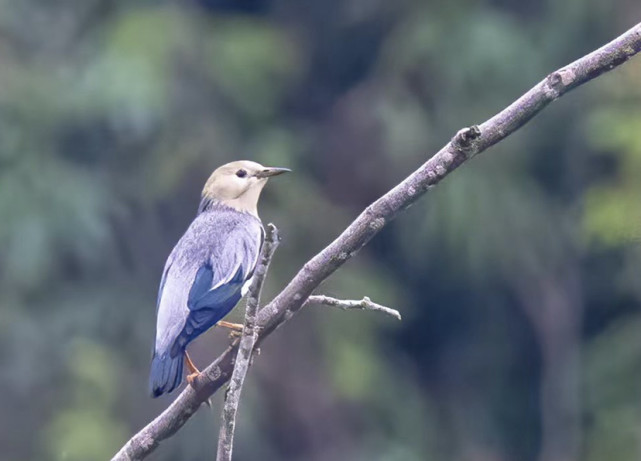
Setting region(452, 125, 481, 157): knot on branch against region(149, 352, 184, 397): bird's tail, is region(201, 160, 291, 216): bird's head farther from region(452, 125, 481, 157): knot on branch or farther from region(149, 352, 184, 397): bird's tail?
region(452, 125, 481, 157): knot on branch

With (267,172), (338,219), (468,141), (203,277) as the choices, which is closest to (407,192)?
(468,141)

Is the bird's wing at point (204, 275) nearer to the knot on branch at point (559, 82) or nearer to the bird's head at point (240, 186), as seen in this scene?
the bird's head at point (240, 186)

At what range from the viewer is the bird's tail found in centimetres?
461

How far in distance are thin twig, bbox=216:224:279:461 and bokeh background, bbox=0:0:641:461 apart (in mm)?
7075

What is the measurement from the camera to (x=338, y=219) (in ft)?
41.2

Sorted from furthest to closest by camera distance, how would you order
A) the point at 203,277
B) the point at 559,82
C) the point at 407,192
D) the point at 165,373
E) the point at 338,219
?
the point at 338,219 < the point at 203,277 < the point at 165,373 < the point at 407,192 < the point at 559,82

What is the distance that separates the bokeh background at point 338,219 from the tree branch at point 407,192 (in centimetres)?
663

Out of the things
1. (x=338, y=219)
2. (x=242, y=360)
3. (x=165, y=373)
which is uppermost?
(x=338, y=219)

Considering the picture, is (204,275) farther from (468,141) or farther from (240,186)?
(468,141)

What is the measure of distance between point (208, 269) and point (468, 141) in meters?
1.84

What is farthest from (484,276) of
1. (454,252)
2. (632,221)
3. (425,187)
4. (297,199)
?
(425,187)

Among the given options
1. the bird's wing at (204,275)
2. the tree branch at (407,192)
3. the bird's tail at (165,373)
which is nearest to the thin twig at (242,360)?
the tree branch at (407,192)

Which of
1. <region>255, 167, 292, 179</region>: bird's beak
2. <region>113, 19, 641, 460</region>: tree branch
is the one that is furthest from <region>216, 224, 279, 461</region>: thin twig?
<region>255, 167, 292, 179</region>: bird's beak

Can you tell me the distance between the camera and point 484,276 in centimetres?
1359
